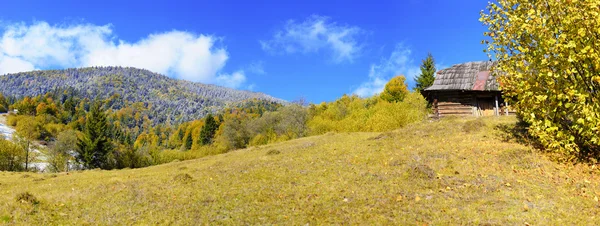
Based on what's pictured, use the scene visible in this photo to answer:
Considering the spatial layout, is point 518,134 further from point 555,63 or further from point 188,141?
point 188,141

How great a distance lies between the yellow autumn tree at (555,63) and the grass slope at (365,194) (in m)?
2.31

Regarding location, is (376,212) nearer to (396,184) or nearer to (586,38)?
(396,184)

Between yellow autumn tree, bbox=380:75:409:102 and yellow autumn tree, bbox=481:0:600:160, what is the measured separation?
2647 inches

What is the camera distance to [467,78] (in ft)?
110

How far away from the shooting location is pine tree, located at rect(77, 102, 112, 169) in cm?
6969

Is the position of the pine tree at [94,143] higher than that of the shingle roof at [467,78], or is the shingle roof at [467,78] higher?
the shingle roof at [467,78]

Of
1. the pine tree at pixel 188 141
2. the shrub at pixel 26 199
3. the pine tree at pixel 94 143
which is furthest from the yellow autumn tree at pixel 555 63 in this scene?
the pine tree at pixel 188 141

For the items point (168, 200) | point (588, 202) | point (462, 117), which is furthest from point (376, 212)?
point (462, 117)

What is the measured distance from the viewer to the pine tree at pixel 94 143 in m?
69.7

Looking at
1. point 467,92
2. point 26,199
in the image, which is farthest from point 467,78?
point 26,199

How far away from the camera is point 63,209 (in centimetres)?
1441

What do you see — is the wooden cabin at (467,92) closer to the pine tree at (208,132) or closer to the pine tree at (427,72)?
the pine tree at (427,72)

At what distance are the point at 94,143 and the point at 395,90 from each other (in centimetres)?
6627

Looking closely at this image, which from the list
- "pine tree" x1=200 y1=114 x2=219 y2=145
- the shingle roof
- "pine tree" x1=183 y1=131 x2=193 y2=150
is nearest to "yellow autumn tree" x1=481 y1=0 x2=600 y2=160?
the shingle roof
